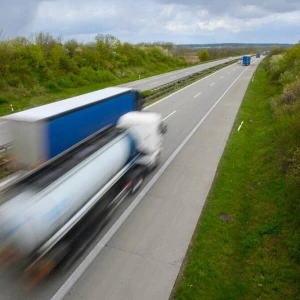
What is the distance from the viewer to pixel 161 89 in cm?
2756

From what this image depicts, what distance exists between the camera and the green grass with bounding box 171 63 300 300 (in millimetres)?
5867

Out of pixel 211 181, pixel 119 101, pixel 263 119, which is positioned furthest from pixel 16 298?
pixel 263 119

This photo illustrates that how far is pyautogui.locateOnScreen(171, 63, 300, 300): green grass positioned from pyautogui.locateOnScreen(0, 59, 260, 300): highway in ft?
1.28

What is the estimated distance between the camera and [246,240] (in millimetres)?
7215

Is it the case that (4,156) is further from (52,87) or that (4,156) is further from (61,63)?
(61,63)

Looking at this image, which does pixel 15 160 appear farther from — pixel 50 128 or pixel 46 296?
pixel 46 296

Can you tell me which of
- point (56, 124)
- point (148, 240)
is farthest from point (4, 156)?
point (148, 240)

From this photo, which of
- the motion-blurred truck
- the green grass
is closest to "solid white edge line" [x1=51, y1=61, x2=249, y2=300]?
the motion-blurred truck

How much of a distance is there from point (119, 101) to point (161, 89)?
52.0ft

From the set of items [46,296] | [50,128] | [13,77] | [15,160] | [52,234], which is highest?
[13,77]

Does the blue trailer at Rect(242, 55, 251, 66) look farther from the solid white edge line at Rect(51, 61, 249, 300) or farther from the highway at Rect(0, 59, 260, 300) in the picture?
the solid white edge line at Rect(51, 61, 249, 300)

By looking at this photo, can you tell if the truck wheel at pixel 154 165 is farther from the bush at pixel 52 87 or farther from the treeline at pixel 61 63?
the bush at pixel 52 87

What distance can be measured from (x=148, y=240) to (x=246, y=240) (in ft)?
8.47

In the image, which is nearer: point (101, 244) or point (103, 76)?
point (101, 244)
